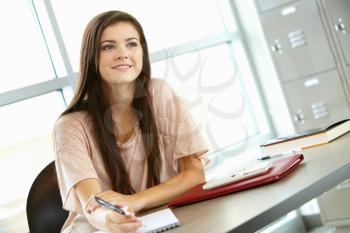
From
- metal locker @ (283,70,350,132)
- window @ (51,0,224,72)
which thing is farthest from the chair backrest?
metal locker @ (283,70,350,132)

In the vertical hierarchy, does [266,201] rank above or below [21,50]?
below

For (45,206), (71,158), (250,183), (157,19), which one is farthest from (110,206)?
(157,19)

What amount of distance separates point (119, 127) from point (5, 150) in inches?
36.7

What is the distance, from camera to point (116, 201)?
4.84 ft

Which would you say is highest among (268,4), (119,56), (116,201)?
(268,4)

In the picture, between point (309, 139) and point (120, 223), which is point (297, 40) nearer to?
point (309, 139)

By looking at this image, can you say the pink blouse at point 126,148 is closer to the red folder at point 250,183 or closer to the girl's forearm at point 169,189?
the girl's forearm at point 169,189

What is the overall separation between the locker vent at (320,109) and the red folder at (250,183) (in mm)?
1834

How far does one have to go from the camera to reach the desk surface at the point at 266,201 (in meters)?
1.04

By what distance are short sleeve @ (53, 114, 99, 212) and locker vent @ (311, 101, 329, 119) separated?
71.8 inches

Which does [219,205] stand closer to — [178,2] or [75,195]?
[75,195]

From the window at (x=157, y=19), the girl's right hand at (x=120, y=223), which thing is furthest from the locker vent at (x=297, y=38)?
the girl's right hand at (x=120, y=223)

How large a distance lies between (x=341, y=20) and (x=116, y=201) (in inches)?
80.9

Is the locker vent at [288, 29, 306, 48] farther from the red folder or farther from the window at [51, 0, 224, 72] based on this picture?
the red folder
